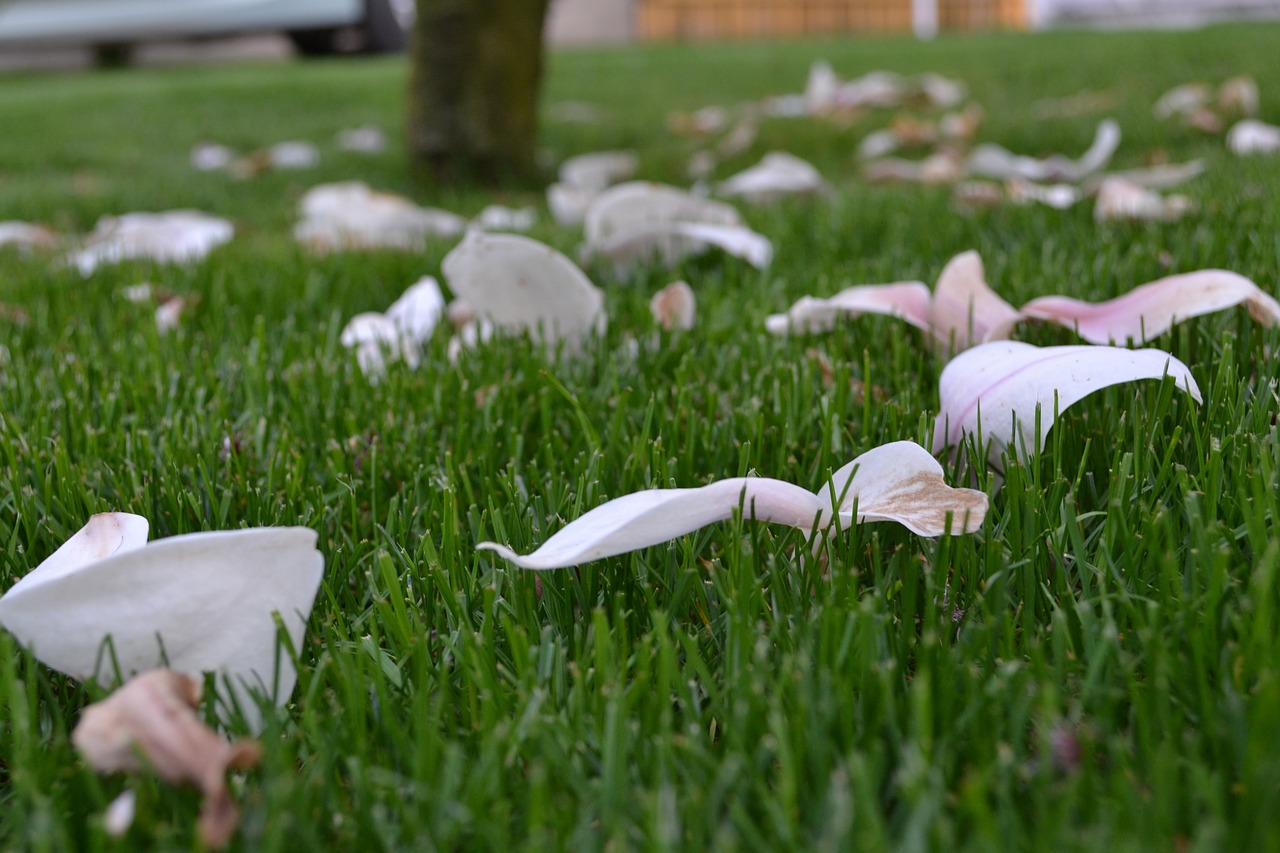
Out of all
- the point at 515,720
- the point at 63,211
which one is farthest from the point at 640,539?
the point at 63,211

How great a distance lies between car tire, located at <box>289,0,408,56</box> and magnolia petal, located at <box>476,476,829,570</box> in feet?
45.7

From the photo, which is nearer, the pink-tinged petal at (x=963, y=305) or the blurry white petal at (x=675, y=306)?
the pink-tinged petal at (x=963, y=305)

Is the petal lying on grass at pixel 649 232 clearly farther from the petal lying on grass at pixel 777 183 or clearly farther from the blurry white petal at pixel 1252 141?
the blurry white petal at pixel 1252 141

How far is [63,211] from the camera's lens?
3662mm

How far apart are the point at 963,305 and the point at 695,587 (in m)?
0.64

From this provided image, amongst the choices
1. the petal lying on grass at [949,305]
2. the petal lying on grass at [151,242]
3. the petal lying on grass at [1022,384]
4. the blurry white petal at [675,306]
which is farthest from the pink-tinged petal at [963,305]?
the petal lying on grass at [151,242]

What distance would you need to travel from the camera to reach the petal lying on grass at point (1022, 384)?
36.3 inches

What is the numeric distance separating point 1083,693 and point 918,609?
0.19 metres

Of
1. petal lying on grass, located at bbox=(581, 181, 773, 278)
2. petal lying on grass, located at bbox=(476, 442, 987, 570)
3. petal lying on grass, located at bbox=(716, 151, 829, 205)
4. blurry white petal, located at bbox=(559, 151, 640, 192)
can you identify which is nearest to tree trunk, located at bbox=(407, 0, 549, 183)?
blurry white petal, located at bbox=(559, 151, 640, 192)

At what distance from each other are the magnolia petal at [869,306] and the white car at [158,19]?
1277 centimetres

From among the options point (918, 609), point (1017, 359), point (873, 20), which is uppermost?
point (873, 20)

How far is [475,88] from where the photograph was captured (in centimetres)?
375

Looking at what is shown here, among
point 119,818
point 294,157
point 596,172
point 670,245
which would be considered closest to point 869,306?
point 670,245

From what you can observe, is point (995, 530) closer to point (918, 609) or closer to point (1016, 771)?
point (918, 609)
